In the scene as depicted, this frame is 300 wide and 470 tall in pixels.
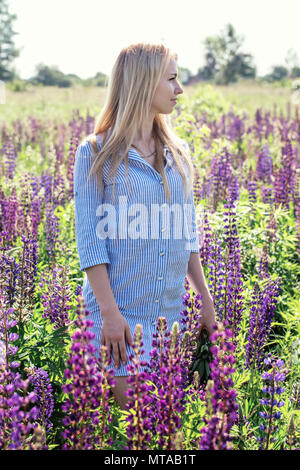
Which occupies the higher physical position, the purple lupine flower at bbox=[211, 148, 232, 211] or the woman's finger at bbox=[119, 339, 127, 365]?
the purple lupine flower at bbox=[211, 148, 232, 211]

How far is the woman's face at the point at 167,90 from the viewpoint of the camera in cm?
303

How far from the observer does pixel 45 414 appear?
2.45 m

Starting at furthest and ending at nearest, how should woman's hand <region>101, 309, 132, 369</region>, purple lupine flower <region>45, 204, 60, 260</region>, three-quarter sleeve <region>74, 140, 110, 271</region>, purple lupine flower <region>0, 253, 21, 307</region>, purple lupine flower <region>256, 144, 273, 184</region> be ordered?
purple lupine flower <region>256, 144, 273, 184</region>, purple lupine flower <region>45, 204, 60, 260</region>, purple lupine flower <region>0, 253, 21, 307</region>, three-quarter sleeve <region>74, 140, 110, 271</region>, woman's hand <region>101, 309, 132, 369</region>

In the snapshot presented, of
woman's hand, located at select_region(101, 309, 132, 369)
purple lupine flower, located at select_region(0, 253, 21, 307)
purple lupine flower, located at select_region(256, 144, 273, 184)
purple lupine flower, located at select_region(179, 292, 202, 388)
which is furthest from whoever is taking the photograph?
purple lupine flower, located at select_region(256, 144, 273, 184)

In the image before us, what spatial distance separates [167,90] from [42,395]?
5.81ft

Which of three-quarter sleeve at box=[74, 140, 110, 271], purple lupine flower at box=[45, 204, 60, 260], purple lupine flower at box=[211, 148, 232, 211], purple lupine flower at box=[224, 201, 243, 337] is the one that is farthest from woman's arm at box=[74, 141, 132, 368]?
purple lupine flower at box=[211, 148, 232, 211]

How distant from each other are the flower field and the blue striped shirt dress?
19 centimetres

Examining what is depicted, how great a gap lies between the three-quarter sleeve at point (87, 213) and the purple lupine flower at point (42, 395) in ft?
2.02

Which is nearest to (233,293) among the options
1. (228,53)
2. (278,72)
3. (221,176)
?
(221,176)

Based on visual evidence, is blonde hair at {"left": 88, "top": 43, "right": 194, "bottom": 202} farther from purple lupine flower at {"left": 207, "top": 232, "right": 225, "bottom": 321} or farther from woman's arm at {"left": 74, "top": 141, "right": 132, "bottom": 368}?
purple lupine flower at {"left": 207, "top": 232, "right": 225, "bottom": 321}

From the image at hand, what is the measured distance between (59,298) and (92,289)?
1.55 ft

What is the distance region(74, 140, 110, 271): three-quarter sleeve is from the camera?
286 cm

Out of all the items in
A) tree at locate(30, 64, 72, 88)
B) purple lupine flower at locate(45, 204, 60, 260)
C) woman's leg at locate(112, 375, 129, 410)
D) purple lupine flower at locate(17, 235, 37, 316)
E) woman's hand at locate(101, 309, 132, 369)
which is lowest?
woman's leg at locate(112, 375, 129, 410)
